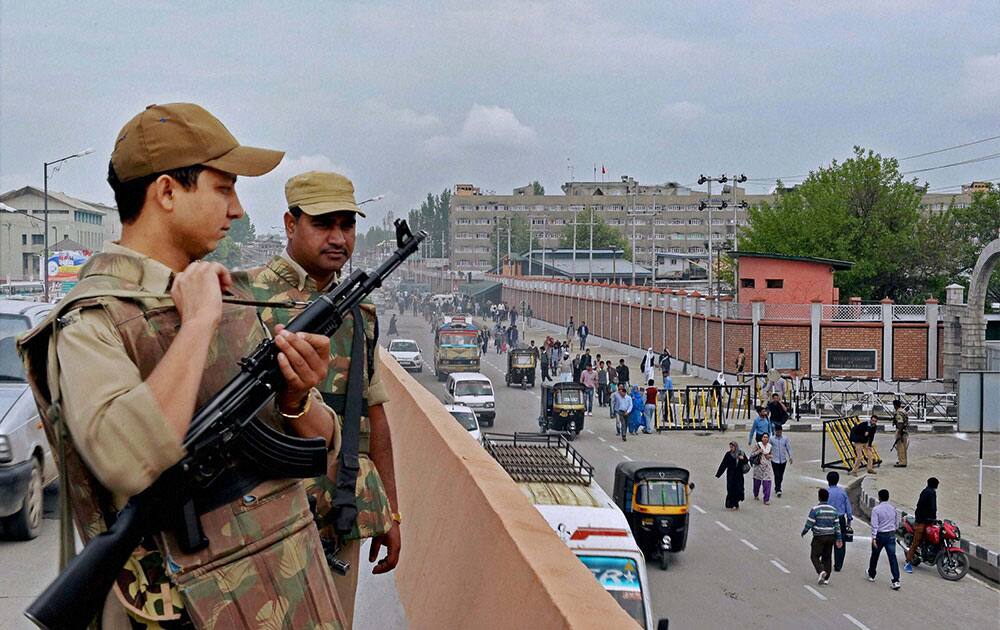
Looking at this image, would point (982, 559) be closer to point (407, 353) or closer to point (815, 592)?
point (815, 592)

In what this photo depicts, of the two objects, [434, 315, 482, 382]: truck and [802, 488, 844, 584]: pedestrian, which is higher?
[434, 315, 482, 382]: truck


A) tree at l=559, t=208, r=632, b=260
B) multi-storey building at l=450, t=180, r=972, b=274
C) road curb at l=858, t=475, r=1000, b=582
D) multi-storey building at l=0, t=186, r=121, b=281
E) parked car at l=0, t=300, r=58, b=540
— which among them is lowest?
road curb at l=858, t=475, r=1000, b=582

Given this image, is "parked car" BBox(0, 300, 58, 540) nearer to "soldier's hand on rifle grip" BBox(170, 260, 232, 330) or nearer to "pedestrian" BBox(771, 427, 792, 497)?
"soldier's hand on rifle grip" BBox(170, 260, 232, 330)

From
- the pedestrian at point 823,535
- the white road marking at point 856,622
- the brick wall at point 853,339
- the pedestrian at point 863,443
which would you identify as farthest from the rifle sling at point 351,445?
the brick wall at point 853,339

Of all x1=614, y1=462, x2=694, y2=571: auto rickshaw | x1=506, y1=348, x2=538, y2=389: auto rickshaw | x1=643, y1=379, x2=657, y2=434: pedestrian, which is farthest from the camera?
x1=506, y1=348, x2=538, y2=389: auto rickshaw

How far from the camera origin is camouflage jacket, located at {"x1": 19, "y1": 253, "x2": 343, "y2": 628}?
2.22m

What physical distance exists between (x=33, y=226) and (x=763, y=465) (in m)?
38.8

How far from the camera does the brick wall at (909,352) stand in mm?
43875

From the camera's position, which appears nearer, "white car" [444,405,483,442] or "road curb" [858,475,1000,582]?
"road curb" [858,475,1000,582]

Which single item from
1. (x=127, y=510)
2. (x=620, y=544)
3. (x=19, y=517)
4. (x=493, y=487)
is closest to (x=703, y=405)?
(x=620, y=544)

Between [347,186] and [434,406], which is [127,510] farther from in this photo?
[434,406]

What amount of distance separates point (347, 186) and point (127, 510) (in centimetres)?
245

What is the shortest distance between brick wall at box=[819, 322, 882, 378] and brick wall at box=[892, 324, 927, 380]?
58 cm

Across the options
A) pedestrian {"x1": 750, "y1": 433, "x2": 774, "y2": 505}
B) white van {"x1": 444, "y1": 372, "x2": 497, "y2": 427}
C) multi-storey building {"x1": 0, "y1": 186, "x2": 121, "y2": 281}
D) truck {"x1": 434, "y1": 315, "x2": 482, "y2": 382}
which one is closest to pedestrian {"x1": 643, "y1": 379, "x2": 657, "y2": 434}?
white van {"x1": 444, "y1": 372, "x2": 497, "y2": 427}
